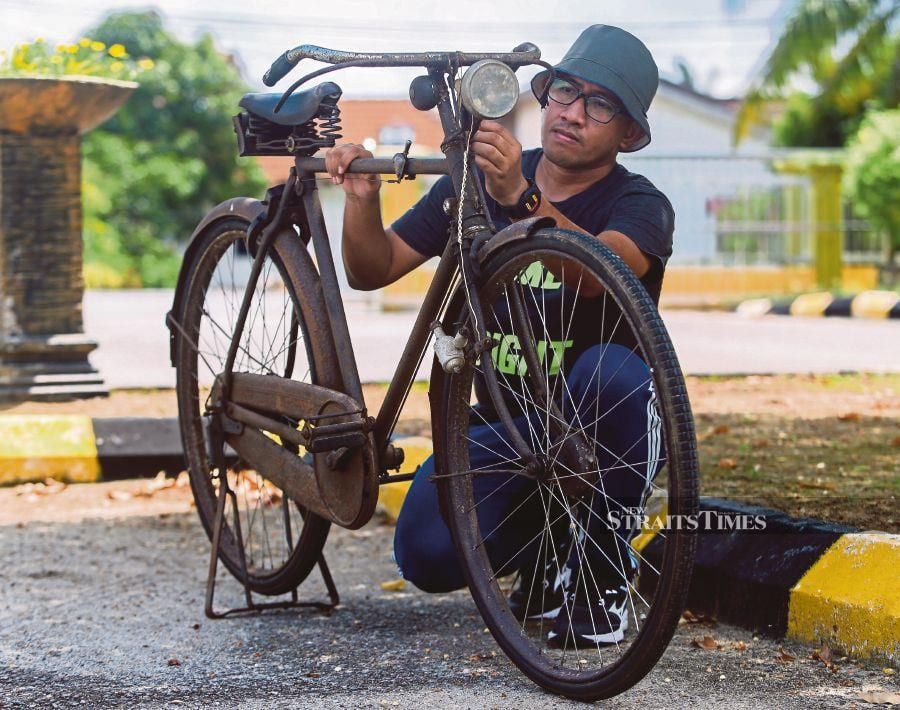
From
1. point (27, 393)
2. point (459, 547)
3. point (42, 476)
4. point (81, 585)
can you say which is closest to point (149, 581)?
point (81, 585)

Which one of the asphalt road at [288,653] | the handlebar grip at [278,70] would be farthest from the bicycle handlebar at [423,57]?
the asphalt road at [288,653]

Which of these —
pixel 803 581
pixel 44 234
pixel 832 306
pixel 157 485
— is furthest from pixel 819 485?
pixel 832 306

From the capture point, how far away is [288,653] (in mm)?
3416

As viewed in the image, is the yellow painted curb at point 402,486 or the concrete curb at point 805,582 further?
the yellow painted curb at point 402,486

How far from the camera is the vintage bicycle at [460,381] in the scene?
113 inches

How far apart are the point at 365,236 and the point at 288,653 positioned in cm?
104

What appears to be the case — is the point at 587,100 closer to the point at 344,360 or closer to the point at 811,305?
the point at 344,360

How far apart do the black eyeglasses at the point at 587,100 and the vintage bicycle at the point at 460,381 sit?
198 mm

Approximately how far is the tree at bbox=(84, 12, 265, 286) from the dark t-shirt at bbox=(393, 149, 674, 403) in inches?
1206

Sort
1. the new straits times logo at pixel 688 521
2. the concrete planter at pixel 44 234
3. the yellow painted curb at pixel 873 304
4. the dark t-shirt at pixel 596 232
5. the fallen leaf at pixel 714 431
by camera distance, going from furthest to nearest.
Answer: the yellow painted curb at pixel 873 304, the concrete planter at pixel 44 234, the fallen leaf at pixel 714 431, the dark t-shirt at pixel 596 232, the new straits times logo at pixel 688 521

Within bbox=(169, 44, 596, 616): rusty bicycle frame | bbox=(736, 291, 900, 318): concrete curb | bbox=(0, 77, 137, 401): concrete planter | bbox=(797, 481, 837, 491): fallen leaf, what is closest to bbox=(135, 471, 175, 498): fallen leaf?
bbox=(169, 44, 596, 616): rusty bicycle frame

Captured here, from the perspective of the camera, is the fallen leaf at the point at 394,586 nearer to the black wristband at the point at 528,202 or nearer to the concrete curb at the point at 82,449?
the black wristband at the point at 528,202

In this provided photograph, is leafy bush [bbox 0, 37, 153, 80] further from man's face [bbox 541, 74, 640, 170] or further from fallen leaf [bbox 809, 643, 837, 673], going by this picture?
fallen leaf [bbox 809, 643, 837, 673]

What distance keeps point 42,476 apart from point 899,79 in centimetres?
1857
